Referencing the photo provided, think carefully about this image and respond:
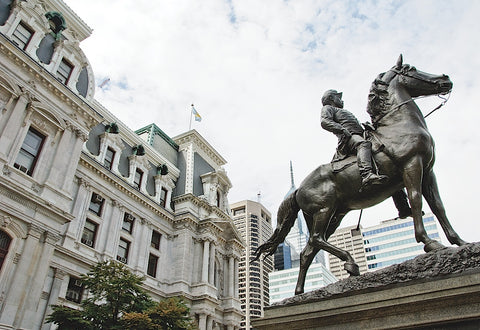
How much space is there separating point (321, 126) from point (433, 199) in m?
2.34

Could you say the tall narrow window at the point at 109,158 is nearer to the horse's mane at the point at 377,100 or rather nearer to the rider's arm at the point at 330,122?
the rider's arm at the point at 330,122

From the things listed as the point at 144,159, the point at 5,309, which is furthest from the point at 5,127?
the point at 144,159

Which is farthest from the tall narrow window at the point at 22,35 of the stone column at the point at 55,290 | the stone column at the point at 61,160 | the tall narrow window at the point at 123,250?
the tall narrow window at the point at 123,250

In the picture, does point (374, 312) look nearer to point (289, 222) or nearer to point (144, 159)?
point (289, 222)

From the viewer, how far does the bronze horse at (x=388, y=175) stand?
5436 millimetres

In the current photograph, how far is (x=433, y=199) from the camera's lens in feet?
18.5

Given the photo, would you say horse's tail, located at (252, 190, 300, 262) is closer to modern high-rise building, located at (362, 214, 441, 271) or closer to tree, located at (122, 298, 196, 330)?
tree, located at (122, 298, 196, 330)

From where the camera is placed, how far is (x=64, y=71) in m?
24.5

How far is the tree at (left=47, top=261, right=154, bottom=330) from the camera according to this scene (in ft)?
51.5

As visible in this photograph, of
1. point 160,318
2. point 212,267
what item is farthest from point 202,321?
point 160,318

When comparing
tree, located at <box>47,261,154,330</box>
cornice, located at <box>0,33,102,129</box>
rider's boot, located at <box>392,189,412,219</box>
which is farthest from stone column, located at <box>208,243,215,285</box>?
rider's boot, located at <box>392,189,412,219</box>

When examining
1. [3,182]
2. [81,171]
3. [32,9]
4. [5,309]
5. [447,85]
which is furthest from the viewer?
[81,171]

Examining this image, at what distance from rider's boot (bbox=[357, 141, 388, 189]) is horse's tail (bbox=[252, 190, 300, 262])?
1532 mm

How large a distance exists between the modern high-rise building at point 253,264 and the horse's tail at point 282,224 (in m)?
121
